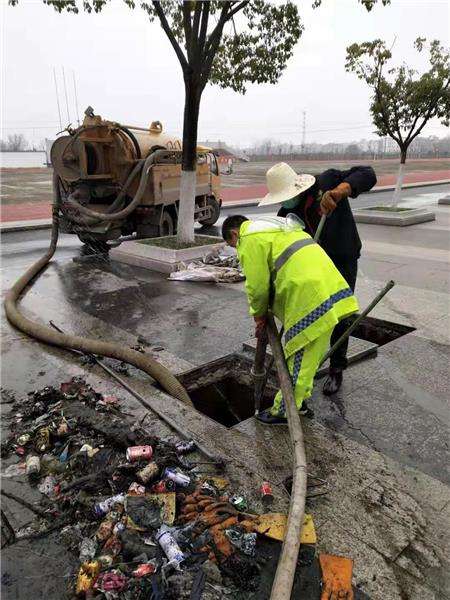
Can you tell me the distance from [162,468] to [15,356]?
2.53m

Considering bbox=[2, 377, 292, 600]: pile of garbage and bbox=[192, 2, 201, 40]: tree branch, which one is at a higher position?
bbox=[192, 2, 201, 40]: tree branch

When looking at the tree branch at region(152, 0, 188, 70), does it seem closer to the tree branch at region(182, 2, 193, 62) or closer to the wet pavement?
the tree branch at region(182, 2, 193, 62)

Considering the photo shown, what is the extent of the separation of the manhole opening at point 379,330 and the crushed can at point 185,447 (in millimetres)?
2831

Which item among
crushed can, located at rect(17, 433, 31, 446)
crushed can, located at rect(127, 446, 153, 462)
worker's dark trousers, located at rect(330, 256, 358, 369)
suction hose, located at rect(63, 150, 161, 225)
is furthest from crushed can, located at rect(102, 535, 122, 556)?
suction hose, located at rect(63, 150, 161, 225)

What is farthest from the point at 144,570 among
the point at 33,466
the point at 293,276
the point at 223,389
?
the point at 223,389

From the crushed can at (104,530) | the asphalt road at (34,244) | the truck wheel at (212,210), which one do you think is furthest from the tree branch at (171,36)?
the crushed can at (104,530)

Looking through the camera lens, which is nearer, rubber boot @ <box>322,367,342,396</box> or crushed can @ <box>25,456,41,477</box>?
crushed can @ <box>25,456,41,477</box>

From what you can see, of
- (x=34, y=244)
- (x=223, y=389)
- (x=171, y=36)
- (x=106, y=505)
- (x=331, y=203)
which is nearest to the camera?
(x=106, y=505)

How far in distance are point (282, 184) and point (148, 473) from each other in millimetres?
2047

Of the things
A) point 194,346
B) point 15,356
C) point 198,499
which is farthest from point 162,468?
point 15,356

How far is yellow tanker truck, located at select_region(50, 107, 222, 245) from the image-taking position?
8648 mm

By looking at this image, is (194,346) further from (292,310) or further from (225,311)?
(292,310)

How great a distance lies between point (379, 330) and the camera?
17.1ft

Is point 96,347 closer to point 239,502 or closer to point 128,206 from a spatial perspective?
point 239,502
